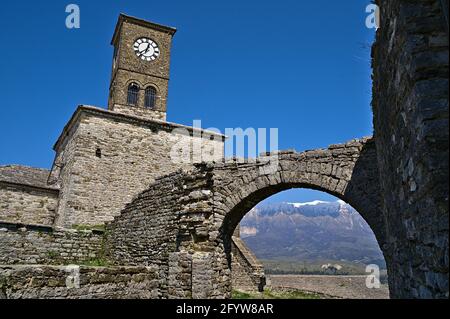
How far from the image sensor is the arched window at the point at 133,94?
74.8 feet

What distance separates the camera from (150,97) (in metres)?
23.2

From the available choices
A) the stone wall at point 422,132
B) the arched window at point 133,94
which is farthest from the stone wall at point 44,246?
the arched window at point 133,94

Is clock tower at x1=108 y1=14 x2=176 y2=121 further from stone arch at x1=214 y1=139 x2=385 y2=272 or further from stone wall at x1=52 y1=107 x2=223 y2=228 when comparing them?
stone arch at x1=214 y1=139 x2=385 y2=272

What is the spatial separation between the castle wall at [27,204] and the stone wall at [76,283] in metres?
8.27

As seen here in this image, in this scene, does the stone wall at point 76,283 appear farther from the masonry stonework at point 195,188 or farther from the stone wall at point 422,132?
the stone wall at point 422,132

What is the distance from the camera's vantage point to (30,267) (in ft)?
22.6

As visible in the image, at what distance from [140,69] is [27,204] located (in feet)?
38.4

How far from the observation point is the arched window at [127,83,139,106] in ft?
74.8

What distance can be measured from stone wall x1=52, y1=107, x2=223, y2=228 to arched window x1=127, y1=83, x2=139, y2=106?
5165 mm

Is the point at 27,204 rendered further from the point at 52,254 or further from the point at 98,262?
the point at 98,262

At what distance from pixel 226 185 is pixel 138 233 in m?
3.81

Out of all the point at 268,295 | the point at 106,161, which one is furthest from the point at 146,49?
the point at 268,295

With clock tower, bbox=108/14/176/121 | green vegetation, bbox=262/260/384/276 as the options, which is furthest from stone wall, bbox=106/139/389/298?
green vegetation, bbox=262/260/384/276
